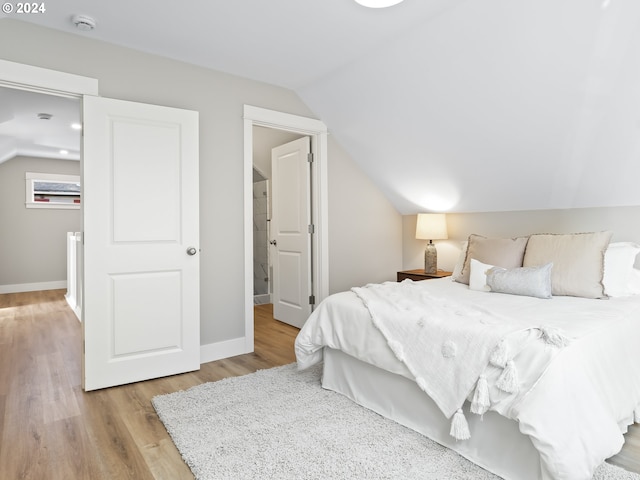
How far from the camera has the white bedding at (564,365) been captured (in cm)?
153

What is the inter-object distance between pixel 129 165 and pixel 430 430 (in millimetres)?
2540

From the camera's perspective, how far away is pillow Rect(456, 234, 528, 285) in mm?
3137

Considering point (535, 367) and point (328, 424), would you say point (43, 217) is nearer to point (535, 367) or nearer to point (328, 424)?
point (328, 424)

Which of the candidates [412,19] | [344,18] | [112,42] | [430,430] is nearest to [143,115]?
[112,42]

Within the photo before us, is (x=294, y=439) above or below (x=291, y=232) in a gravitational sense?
below

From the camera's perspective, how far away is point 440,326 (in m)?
2.06

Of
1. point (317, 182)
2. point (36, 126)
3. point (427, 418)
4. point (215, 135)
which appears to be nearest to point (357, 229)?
point (317, 182)

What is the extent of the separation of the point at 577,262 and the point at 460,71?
1.52 meters

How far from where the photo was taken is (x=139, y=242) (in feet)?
9.75

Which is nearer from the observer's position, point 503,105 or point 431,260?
point 503,105

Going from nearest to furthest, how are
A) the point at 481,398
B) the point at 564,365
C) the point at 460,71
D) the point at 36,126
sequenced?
1. the point at 564,365
2. the point at 481,398
3. the point at 460,71
4. the point at 36,126

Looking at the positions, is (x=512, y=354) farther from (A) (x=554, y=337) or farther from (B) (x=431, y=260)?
(B) (x=431, y=260)

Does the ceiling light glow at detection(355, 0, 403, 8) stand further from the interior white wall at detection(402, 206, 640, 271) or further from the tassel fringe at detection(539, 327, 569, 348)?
the interior white wall at detection(402, 206, 640, 271)

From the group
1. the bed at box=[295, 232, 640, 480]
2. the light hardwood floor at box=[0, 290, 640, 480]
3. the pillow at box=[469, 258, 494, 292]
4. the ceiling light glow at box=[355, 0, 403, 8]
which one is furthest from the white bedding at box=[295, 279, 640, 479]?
the ceiling light glow at box=[355, 0, 403, 8]
